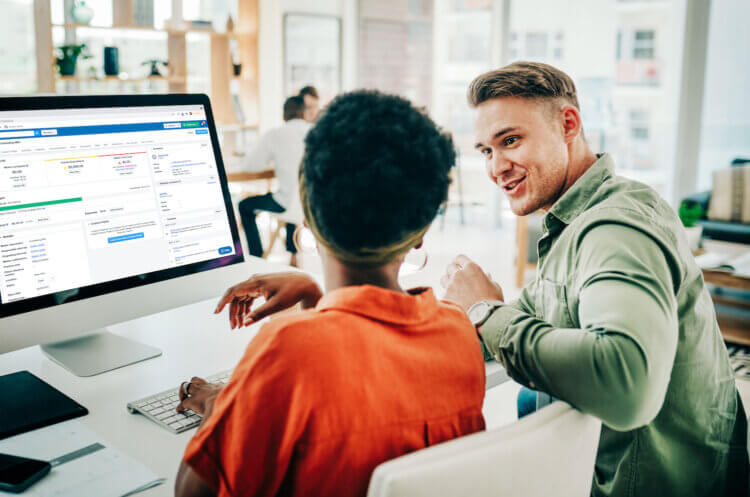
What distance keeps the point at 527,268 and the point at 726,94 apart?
2.30 metres

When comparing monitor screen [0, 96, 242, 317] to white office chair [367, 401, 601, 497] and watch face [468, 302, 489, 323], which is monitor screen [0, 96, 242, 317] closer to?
watch face [468, 302, 489, 323]

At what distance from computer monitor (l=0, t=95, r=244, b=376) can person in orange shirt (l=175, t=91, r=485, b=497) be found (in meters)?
0.54

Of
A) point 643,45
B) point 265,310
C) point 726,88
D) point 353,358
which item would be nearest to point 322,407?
point 353,358

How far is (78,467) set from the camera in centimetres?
83

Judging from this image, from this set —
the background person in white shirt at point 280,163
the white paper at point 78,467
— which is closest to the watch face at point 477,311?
the white paper at point 78,467

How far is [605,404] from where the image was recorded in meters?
0.78

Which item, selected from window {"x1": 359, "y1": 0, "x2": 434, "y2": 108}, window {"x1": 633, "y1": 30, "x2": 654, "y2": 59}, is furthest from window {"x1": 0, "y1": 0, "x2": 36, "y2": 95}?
window {"x1": 633, "y1": 30, "x2": 654, "y2": 59}

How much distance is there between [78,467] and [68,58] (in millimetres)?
5009

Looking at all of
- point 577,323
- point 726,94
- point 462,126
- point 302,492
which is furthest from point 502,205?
point 302,492

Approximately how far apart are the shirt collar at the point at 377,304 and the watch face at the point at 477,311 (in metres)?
0.28

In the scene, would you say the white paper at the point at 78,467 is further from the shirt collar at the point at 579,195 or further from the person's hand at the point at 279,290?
the shirt collar at the point at 579,195

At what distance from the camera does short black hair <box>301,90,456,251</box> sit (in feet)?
2.27

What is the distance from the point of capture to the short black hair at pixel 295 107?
189 inches

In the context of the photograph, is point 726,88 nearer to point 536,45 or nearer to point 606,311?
point 536,45
